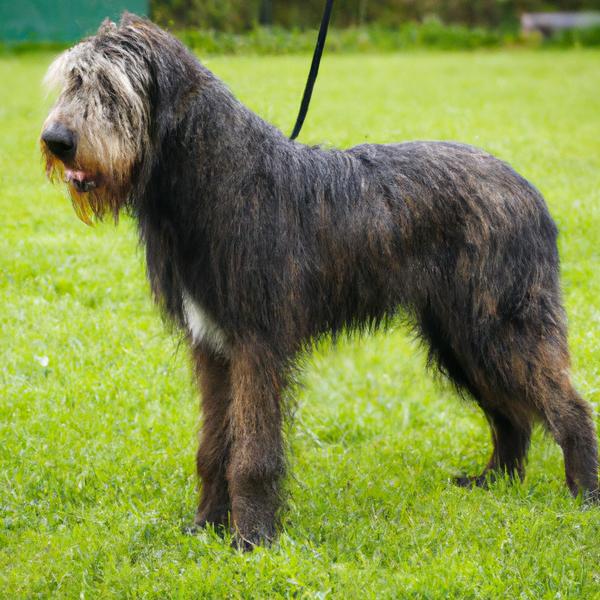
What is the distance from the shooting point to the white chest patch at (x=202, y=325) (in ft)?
13.9

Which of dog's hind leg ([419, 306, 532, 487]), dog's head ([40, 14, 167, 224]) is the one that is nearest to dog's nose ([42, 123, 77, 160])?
→ dog's head ([40, 14, 167, 224])

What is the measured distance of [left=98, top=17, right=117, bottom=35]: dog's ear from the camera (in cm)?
388

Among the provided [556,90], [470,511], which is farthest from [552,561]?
[556,90]

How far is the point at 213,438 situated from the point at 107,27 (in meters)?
2.05

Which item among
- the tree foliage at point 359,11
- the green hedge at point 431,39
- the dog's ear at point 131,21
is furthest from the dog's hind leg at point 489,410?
the green hedge at point 431,39

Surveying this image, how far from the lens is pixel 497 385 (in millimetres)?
4922

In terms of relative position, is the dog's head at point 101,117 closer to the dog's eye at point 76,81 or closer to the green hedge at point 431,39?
the dog's eye at point 76,81

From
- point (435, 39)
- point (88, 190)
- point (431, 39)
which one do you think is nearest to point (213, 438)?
point (88, 190)

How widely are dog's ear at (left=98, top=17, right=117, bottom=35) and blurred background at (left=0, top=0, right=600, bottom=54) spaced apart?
0.51 metres

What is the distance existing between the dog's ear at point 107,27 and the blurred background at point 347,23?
1.69ft

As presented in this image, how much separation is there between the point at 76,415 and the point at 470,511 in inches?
102

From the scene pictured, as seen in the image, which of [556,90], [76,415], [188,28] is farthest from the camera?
[556,90]

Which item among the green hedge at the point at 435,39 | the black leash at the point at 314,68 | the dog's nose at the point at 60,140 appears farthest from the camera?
the green hedge at the point at 435,39

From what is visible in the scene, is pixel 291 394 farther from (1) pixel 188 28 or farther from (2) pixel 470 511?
(1) pixel 188 28
